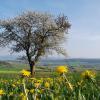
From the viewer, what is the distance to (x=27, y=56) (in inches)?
1833

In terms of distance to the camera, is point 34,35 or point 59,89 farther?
point 34,35

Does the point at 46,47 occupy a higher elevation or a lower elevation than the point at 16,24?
lower

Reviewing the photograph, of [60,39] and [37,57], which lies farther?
[60,39]

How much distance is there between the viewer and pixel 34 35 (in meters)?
46.6

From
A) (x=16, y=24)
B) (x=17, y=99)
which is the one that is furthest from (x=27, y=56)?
(x=17, y=99)

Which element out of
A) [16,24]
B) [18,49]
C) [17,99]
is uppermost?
[16,24]

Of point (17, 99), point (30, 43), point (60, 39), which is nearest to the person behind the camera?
point (17, 99)

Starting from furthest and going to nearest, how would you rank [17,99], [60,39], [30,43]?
[60,39]
[30,43]
[17,99]

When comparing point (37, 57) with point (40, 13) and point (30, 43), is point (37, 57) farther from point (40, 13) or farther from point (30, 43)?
point (40, 13)

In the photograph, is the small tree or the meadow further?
the small tree

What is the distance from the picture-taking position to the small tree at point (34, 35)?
4609 centimetres

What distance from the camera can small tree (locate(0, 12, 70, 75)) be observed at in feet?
151

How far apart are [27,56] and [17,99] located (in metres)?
42.9

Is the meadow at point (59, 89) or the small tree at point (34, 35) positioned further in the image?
the small tree at point (34, 35)
